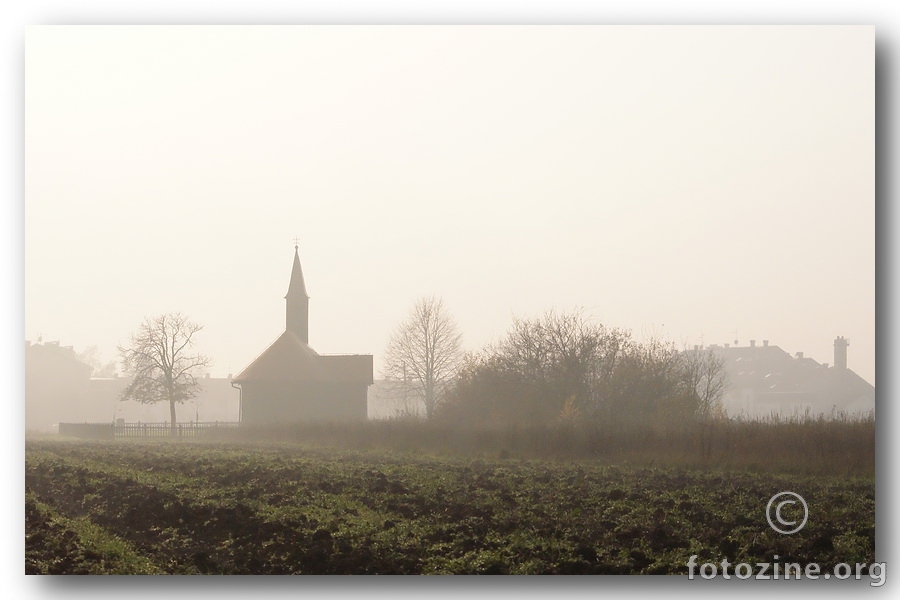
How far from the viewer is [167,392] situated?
11094 millimetres

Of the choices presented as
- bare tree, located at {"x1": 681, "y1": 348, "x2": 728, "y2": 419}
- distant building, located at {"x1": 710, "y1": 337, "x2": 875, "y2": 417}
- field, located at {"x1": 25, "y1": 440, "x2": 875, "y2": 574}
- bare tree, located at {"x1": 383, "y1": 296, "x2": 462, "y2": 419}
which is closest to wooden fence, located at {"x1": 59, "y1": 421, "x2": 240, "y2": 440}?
field, located at {"x1": 25, "y1": 440, "x2": 875, "y2": 574}

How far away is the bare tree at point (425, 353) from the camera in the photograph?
9859 mm

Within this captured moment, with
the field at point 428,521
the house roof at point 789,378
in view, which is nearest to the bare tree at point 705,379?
the house roof at point 789,378

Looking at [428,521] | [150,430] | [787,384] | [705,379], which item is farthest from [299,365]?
[787,384]

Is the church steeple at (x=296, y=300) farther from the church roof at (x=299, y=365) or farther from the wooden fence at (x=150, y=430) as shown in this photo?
the wooden fence at (x=150, y=430)

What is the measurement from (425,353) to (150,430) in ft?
14.1

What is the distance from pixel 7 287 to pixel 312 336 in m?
2.92

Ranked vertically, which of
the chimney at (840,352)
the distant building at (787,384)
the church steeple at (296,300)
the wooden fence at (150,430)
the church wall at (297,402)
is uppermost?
the church steeple at (296,300)

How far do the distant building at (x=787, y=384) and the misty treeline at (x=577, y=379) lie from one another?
0.76 ft

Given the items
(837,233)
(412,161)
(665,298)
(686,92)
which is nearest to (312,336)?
(412,161)

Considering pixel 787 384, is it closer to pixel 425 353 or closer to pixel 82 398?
pixel 425 353

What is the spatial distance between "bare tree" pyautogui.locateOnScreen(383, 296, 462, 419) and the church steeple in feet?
3.27

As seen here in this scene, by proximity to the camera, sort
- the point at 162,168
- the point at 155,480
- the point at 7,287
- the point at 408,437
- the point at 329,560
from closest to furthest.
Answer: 1. the point at 329,560
2. the point at 7,287
3. the point at 162,168
4. the point at 155,480
5. the point at 408,437

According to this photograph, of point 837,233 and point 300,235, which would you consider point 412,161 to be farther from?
point 837,233
